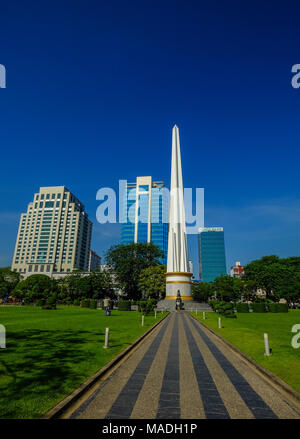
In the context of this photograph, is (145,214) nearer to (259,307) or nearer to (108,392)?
(259,307)

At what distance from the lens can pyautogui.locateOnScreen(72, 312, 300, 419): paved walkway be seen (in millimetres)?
5066

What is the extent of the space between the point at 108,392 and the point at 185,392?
1995mm

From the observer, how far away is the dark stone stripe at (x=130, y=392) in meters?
4.98

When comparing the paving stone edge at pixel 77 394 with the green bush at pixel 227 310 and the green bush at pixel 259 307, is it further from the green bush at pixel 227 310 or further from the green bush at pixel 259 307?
the green bush at pixel 259 307

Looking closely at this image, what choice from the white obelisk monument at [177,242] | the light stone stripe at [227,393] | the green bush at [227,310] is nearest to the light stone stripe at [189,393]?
the light stone stripe at [227,393]

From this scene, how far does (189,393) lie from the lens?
239 inches

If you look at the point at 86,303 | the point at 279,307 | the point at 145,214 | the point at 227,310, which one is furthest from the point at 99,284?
the point at 145,214

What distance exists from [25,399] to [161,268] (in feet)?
192

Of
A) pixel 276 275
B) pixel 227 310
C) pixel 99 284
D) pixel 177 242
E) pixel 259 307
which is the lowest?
pixel 259 307

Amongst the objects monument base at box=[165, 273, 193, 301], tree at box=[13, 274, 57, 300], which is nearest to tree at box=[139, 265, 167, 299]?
monument base at box=[165, 273, 193, 301]

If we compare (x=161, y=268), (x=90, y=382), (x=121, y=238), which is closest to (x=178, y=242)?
(x=161, y=268)

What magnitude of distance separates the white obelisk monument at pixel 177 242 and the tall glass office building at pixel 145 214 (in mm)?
73835

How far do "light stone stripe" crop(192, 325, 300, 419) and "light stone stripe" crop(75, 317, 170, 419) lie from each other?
12.1ft

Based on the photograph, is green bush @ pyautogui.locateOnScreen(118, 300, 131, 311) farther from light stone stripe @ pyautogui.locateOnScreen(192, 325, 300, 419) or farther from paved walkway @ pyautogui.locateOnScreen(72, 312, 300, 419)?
light stone stripe @ pyautogui.locateOnScreen(192, 325, 300, 419)
